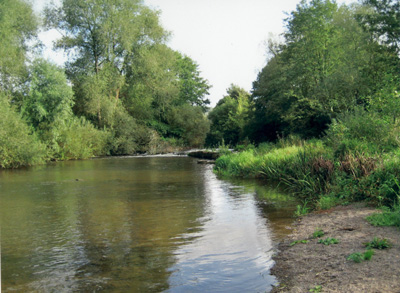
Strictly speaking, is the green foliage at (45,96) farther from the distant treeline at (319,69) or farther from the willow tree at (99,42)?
the distant treeline at (319,69)

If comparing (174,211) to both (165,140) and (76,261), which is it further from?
(165,140)

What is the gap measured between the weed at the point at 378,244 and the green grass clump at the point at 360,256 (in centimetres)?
35

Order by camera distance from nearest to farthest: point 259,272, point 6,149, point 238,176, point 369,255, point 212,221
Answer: point 369,255, point 259,272, point 212,221, point 238,176, point 6,149

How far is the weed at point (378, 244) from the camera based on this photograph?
214 inches

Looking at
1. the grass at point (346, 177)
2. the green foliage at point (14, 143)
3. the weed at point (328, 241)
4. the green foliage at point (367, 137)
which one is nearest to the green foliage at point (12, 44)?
the green foliage at point (14, 143)

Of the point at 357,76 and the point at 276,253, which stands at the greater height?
the point at 357,76

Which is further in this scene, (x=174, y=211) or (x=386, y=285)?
(x=174, y=211)

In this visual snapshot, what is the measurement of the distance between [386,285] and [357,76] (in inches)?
999

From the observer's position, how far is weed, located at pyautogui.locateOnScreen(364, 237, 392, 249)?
5446 mm

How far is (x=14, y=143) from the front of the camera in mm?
25578

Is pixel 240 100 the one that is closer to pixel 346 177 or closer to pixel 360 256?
pixel 346 177

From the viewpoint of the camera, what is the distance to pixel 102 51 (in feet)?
130

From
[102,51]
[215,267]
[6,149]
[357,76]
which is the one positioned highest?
[102,51]

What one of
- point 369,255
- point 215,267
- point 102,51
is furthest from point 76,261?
point 102,51
